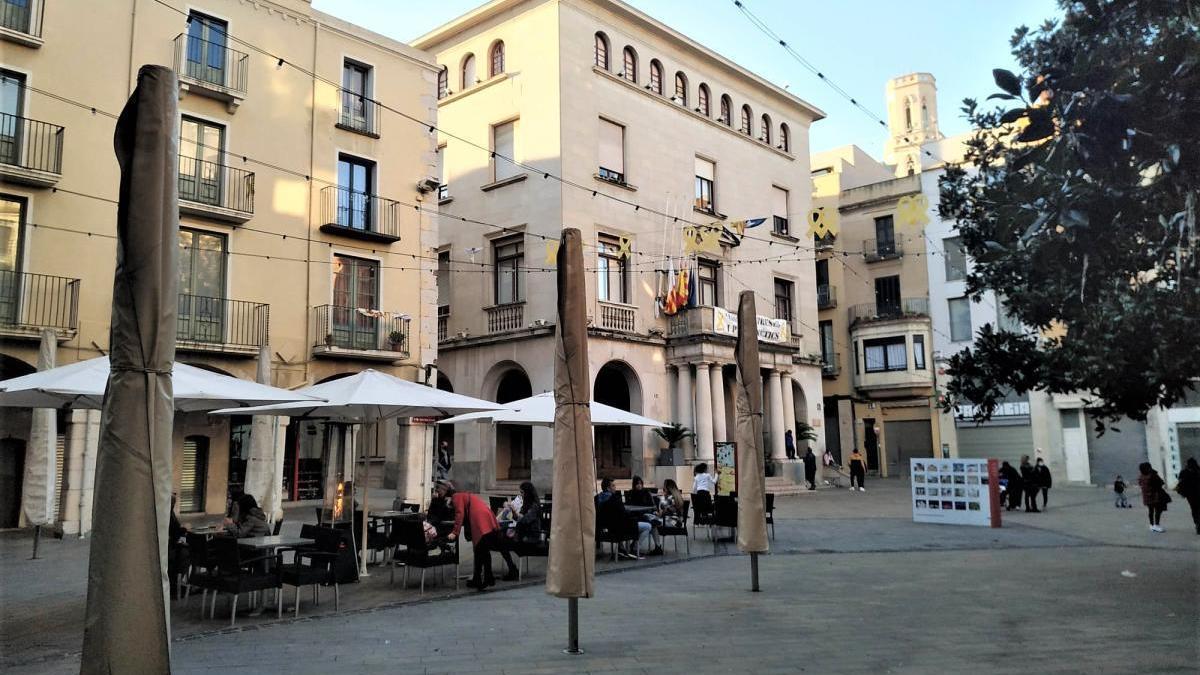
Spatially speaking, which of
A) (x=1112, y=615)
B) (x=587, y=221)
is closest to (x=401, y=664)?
(x=1112, y=615)

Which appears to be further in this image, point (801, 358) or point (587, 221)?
point (801, 358)

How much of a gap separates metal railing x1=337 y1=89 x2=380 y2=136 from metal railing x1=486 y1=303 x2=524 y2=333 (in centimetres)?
739

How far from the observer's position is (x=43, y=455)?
50.4 ft

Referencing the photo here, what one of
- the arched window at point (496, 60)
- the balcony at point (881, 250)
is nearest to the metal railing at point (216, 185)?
the arched window at point (496, 60)

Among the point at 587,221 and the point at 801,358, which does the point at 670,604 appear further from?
the point at 801,358

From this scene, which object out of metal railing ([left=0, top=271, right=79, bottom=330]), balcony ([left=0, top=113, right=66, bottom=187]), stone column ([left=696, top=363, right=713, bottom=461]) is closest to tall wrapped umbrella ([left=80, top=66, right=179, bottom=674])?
metal railing ([left=0, top=271, right=79, bottom=330])

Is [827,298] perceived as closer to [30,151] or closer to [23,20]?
[30,151]

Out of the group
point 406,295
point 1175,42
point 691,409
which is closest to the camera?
point 1175,42

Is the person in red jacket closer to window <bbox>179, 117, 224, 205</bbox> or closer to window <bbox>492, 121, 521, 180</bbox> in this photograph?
window <bbox>179, 117, 224, 205</bbox>

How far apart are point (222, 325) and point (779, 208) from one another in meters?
23.3

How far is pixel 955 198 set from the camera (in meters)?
10.2

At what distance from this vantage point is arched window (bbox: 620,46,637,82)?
92.6 ft

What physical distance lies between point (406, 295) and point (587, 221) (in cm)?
688

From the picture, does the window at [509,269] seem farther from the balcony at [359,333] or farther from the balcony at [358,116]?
the balcony at [358,116]
